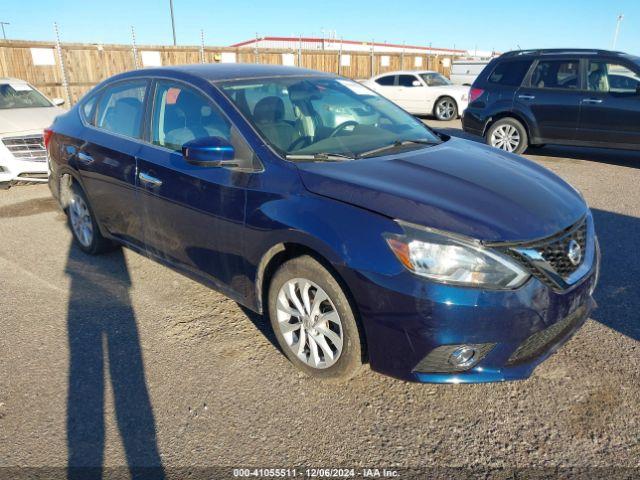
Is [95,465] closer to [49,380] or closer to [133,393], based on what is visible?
[133,393]

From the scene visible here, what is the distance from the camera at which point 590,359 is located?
3008 millimetres

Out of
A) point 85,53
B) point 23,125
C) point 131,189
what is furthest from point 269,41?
point 131,189

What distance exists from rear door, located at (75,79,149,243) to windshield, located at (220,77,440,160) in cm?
93

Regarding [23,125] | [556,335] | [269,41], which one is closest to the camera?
[556,335]

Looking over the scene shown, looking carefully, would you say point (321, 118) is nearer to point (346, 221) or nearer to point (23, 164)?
point (346, 221)

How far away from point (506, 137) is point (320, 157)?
6.93m

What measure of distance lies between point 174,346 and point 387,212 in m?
1.70

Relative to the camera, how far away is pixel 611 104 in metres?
7.82

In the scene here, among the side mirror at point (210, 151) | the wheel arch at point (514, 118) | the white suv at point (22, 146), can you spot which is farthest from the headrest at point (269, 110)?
the wheel arch at point (514, 118)

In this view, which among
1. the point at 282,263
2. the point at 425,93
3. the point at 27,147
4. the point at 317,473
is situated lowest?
the point at 317,473

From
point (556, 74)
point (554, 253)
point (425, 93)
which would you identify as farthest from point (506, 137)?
point (554, 253)

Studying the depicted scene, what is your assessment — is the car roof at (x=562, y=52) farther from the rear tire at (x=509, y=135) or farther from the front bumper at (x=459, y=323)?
the front bumper at (x=459, y=323)

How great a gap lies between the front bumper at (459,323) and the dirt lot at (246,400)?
305 millimetres

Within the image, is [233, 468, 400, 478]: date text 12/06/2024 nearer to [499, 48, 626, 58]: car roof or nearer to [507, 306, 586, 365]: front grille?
[507, 306, 586, 365]: front grille
